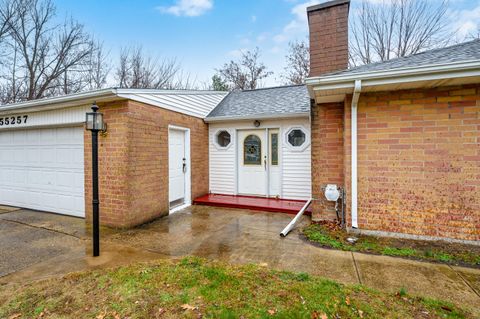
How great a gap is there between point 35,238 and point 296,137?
5950 mm

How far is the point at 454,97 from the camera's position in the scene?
3660mm

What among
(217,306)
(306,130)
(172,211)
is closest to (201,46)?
(306,130)

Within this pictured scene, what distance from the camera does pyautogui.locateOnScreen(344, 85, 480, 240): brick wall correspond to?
3625 millimetres

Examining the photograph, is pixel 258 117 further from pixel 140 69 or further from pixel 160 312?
pixel 140 69

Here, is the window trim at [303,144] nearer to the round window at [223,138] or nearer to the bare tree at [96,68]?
the round window at [223,138]

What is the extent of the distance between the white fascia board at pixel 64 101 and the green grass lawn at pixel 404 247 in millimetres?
4443

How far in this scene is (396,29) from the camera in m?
13.0

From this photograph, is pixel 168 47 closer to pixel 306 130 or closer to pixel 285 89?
pixel 285 89

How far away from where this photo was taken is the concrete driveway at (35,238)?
3.42 meters

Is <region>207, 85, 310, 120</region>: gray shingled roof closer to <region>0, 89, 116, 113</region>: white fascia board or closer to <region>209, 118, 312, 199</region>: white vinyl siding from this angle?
<region>209, 118, 312, 199</region>: white vinyl siding

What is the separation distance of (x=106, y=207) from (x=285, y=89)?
642 centimetres

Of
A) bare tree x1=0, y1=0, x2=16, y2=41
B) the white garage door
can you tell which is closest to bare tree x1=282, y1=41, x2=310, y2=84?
the white garage door

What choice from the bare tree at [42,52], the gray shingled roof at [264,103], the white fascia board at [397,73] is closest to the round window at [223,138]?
the gray shingled roof at [264,103]

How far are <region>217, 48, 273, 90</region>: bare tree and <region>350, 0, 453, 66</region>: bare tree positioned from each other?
19.3ft
